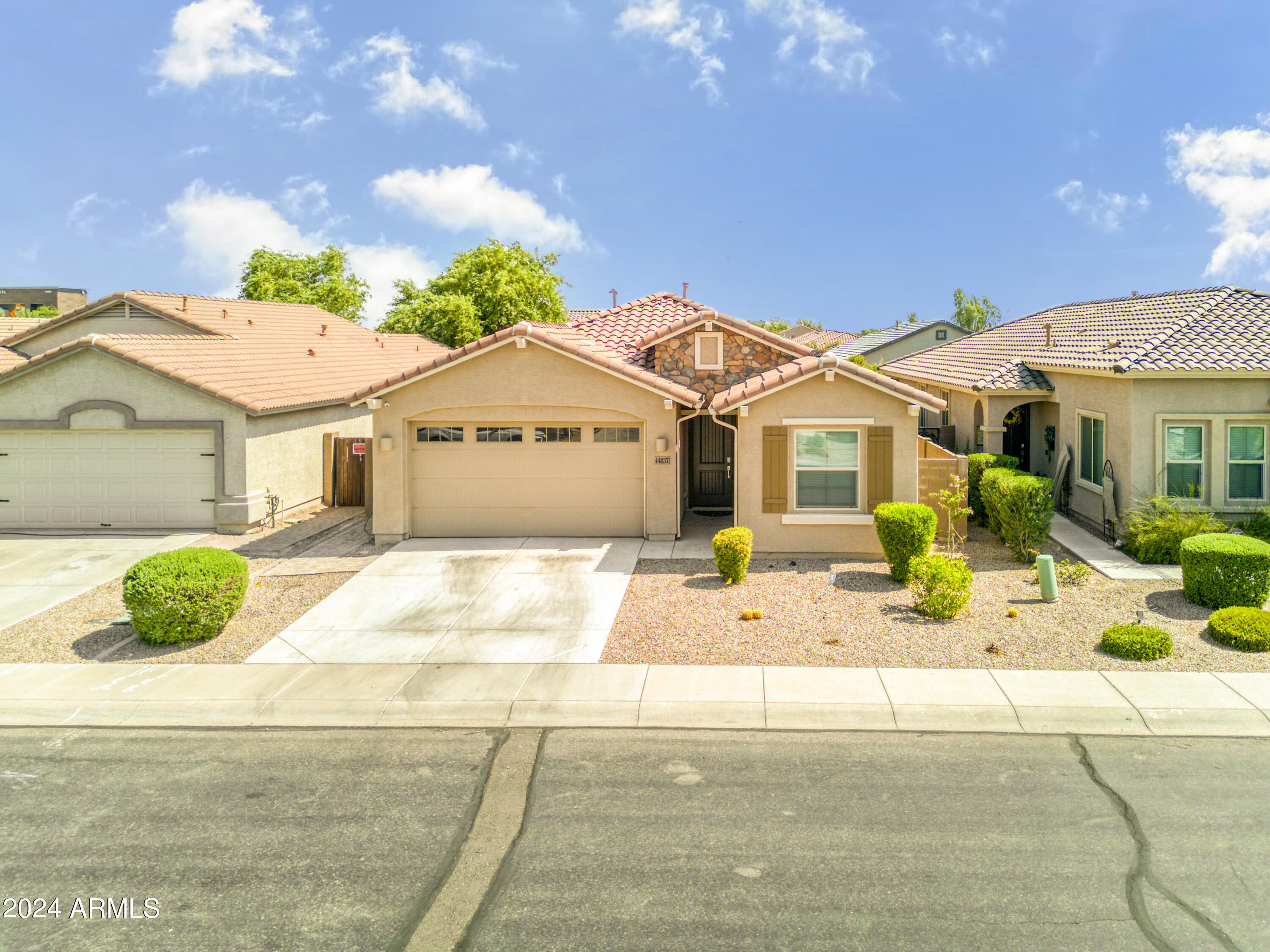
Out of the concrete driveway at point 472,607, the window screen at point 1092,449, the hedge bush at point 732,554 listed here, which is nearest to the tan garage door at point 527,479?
the concrete driveway at point 472,607

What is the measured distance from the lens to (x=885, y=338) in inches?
2325

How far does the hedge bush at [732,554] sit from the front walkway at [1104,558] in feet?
17.3

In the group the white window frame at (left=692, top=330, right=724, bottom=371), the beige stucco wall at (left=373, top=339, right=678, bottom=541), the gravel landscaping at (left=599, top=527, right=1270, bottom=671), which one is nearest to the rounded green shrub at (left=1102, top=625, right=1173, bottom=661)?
→ the gravel landscaping at (left=599, top=527, right=1270, bottom=671)

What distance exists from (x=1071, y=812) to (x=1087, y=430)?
1239cm

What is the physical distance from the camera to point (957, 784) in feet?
24.9

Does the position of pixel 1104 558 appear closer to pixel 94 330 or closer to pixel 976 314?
pixel 94 330

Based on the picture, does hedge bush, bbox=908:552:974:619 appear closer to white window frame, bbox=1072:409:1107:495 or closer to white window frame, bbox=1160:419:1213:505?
white window frame, bbox=1160:419:1213:505

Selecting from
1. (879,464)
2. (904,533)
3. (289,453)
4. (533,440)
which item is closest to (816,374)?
(879,464)

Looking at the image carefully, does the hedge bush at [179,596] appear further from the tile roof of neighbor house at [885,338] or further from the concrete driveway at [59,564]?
the tile roof of neighbor house at [885,338]

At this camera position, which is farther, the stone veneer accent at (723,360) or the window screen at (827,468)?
the stone veneer accent at (723,360)

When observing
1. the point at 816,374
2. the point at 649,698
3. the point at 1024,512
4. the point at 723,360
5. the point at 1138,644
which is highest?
the point at 723,360

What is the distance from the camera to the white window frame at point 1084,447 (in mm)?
16625

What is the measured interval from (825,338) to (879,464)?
2743 inches

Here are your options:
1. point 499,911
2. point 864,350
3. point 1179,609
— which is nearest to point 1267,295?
point 1179,609
